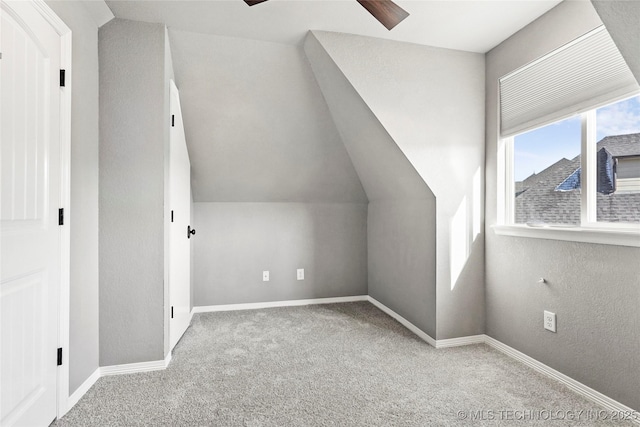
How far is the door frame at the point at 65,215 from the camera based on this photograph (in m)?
1.62

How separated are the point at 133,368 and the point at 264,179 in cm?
185

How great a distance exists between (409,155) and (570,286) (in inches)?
49.7

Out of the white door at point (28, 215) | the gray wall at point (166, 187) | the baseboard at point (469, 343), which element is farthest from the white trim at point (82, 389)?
the gray wall at point (166, 187)

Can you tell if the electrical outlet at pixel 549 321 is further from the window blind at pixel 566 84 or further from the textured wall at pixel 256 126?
the textured wall at pixel 256 126

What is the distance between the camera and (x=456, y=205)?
2.44 m

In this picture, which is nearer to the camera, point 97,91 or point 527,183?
point 97,91

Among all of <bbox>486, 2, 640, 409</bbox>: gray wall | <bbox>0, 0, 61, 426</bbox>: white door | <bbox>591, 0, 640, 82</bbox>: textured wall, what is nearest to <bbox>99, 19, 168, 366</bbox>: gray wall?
<bbox>0, 0, 61, 426</bbox>: white door

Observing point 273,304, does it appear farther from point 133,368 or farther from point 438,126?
point 438,126

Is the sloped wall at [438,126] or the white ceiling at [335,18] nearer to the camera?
the white ceiling at [335,18]

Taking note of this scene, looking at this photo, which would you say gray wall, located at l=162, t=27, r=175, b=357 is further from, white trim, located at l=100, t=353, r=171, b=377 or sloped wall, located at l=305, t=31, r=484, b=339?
sloped wall, located at l=305, t=31, r=484, b=339

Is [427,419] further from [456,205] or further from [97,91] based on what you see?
[97,91]

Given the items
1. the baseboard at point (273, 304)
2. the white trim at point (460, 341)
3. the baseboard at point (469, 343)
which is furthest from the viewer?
the baseboard at point (273, 304)

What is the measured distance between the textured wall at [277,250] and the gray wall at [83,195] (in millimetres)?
1271

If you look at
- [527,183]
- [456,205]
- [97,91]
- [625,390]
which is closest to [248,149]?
[97,91]
